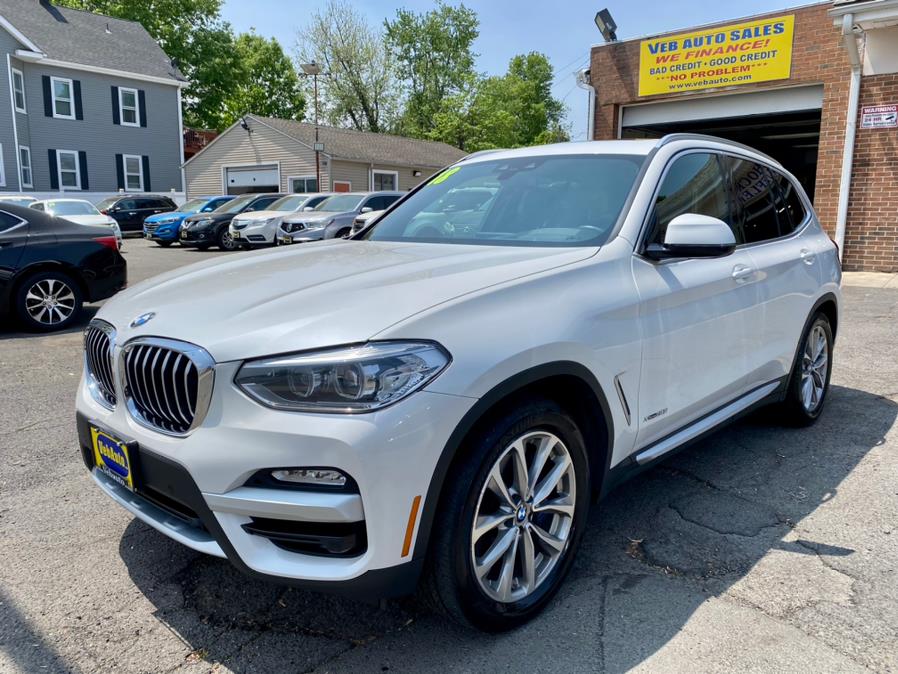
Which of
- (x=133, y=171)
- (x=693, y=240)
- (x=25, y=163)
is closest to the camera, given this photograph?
(x=693, y=240)

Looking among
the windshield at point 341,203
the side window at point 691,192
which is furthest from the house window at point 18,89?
the side window at point 691,192

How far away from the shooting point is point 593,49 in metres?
15.7

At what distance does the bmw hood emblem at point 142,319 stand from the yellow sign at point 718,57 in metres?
13.8

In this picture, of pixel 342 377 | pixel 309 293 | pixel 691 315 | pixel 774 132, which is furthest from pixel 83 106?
pixel 342 377

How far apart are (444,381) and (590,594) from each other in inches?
46.9

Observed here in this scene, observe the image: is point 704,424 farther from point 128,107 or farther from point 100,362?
point 128,107

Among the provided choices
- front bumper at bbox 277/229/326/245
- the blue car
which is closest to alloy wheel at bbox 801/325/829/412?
front bumper at bbox 277/229/326/245

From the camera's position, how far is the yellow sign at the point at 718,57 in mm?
13117

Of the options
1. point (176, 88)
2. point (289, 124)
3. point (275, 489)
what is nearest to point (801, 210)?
point (275, 489)

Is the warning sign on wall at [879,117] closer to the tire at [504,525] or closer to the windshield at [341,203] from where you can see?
the windshield at [341,203]

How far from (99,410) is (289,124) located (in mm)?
30366

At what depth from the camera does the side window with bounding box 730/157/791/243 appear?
12.6ft

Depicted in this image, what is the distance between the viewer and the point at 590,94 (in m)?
15.9

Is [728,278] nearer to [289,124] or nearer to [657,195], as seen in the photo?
[657,195]
